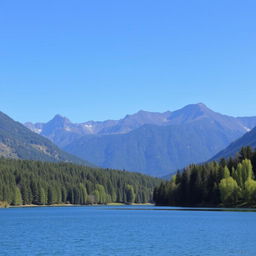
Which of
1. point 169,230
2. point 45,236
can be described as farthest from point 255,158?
point 45,236

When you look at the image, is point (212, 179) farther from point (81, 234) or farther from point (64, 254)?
point (64, 254)

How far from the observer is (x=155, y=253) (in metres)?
67.9

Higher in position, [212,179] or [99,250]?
[212,179]

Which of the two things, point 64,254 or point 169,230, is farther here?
point 169,230

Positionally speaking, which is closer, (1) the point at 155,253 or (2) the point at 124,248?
(1) the point at 155,253

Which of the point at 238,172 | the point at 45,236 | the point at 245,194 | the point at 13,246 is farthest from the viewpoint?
the point at 238,172

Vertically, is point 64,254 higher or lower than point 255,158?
lower

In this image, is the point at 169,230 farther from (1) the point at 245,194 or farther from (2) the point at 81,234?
(1) the point at 245,194

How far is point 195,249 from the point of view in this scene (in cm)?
7081

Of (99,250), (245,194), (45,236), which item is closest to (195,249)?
(99,250)

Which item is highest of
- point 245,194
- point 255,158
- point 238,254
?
point 255,158

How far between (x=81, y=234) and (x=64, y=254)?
27.6 m

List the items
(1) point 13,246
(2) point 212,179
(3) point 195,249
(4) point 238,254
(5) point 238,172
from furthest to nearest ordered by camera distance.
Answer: (2) point 212,179 → (5) point 238,172 → (1) point 13,246 → (3) point 195,249 → (4) point 238,254

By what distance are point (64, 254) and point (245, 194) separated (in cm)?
11241
